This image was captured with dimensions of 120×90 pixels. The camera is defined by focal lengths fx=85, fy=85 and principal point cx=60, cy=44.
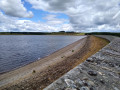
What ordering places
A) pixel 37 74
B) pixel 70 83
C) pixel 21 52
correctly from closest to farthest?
pixel 70 83 → pixel 37 74 → pixel 21 52

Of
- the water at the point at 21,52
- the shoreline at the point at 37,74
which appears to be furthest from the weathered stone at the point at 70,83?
the water at the point at 21,52

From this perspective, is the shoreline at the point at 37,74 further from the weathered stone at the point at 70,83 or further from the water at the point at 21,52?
the weathered stone at the point at 70,83

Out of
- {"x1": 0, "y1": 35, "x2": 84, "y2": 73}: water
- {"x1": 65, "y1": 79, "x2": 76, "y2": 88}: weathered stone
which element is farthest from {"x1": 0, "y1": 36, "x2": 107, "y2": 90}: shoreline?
{"x1": 65, "y1": 79, "x2": 76, "y2": 88}: weathered stone

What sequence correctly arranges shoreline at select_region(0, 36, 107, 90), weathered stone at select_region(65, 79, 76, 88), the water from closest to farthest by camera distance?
weathered stone at select_region(65, 79, 76, 88) → shoreline at select_region(0, 36, 107, 90) → the water

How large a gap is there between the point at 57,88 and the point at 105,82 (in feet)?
4.03

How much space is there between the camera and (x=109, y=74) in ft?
8.15

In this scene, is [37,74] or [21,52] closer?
[37,74]

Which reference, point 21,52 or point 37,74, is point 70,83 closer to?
point 37,74

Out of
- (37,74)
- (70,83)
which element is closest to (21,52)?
(37,74)

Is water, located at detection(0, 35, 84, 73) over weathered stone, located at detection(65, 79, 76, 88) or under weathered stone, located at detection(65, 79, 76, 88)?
under

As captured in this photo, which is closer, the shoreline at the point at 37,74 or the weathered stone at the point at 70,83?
the weathered stone at the point at 70,83

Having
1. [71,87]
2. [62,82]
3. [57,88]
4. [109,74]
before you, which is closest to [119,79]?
[109,74]

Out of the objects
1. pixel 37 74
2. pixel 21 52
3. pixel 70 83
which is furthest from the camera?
pixel 21 52

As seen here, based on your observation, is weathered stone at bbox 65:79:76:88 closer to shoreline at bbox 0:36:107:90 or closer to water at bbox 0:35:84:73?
shoreline at bbox 0:36:107:90
